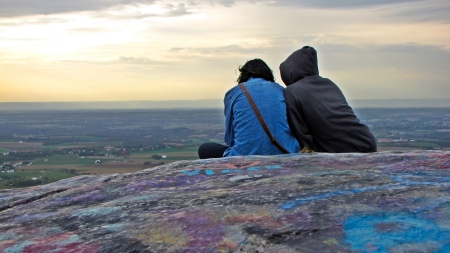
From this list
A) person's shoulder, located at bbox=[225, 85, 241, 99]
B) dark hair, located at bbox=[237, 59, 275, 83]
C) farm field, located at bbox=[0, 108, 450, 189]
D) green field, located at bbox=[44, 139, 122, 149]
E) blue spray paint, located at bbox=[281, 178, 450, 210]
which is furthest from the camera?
green field, located at bbox=[44, 139, 122, 149]

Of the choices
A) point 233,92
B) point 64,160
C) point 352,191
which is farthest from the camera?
point 64,160

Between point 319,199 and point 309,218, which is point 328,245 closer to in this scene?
point 309,218

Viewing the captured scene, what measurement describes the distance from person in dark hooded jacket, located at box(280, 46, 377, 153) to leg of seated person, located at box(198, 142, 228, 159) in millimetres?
822

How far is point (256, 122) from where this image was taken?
4.98 meters

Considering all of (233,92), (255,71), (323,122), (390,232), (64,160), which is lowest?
(64,160)

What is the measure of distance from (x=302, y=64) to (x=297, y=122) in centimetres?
84

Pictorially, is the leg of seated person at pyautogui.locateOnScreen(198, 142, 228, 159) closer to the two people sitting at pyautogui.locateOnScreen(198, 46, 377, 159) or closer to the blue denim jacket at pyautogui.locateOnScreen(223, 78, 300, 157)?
the two people sitting at pyautogui.locateOnScreen(198, 46, 377, 159)

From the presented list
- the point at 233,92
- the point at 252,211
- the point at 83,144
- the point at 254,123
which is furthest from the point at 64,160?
the point at 252,211

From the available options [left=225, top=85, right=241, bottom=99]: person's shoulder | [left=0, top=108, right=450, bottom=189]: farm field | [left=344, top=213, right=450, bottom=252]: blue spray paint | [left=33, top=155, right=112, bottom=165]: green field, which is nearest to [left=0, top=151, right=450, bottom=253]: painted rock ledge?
[left=344, top=213, right=450, bottom=252]: blue spray paint

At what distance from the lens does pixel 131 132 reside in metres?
71.3

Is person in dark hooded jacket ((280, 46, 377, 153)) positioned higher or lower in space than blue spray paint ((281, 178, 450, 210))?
higher

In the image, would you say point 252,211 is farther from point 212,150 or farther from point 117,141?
point 117,141

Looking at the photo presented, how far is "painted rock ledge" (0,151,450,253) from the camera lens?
2477 millimetres

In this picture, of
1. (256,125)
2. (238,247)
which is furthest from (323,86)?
(238,247)
